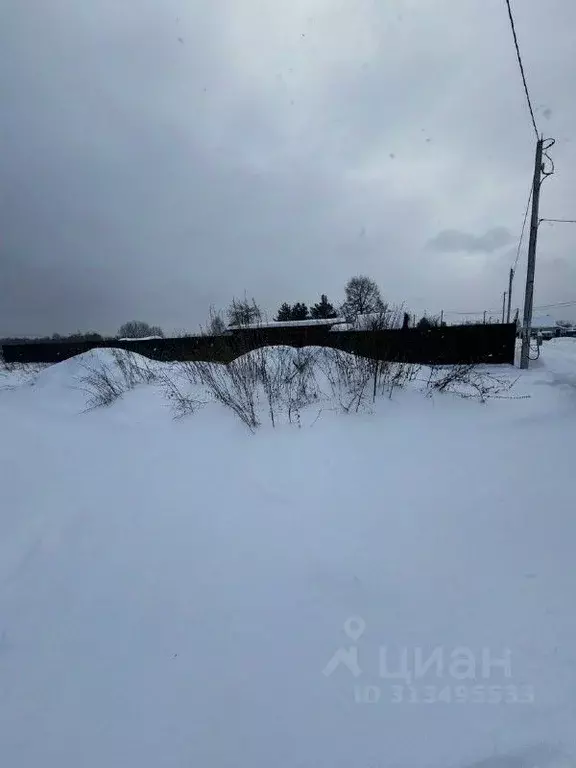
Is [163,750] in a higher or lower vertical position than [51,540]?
lower

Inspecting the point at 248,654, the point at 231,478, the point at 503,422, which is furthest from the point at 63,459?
the point at 503,422

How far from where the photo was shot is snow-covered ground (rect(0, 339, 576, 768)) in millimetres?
1801

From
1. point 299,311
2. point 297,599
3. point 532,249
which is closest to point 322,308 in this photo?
point 299,311

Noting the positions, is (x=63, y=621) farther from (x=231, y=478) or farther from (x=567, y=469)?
(x=567, y=469)

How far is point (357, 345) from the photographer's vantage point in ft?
19.5

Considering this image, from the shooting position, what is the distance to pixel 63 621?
253 cm

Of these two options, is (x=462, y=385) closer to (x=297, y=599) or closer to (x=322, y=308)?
(x=297, y=599)

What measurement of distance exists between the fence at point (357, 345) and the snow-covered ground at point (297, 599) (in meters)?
1.72

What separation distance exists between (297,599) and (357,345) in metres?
4.18

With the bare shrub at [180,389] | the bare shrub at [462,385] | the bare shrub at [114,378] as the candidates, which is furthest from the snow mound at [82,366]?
the bare shrub at [462,385]

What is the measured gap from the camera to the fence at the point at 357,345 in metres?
5.97

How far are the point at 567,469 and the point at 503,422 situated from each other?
1.06m

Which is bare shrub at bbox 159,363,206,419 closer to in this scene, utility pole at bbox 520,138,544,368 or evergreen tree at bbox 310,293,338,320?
utility pole at bbox 520,138,544,368

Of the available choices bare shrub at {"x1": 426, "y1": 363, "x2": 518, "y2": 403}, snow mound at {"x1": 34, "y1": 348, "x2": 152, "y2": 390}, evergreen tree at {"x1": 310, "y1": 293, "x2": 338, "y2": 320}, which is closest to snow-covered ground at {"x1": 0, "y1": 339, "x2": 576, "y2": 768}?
bare shrub at {"x1": 426, "y1": 363, "x2": 518, "y2": 403}
